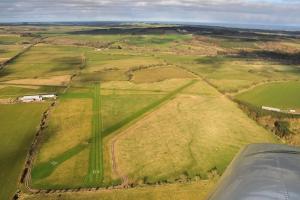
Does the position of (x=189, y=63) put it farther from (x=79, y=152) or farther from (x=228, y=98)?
(x=79, y=152)

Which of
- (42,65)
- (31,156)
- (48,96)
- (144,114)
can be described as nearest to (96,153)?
(31,156)

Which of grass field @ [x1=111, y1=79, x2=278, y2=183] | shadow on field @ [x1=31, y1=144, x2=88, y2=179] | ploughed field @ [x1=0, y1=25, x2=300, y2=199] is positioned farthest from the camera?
grass field @ [x1=111, y1=79, x2=278, y2=183]

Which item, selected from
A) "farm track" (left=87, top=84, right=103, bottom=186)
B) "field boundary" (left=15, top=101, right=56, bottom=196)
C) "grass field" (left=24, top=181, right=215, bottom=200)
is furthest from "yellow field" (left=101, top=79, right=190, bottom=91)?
"grass field" (left=24, top=181, right=215, bottom=200)

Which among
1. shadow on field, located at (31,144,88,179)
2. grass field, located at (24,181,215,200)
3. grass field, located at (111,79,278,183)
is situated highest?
grass field, located at (111,79,278,183)

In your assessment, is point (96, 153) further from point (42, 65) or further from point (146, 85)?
point (42, 65)

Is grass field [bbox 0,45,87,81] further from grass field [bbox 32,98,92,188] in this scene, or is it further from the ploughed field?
grass field [bbox 32,98,92,188]

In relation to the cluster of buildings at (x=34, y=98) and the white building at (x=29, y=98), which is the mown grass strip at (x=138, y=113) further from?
the white building at (x=29, y=98)
